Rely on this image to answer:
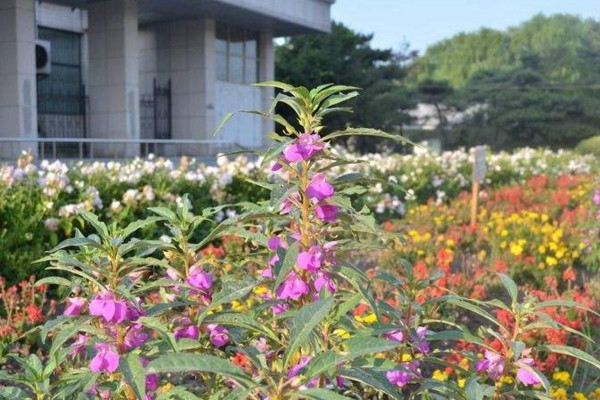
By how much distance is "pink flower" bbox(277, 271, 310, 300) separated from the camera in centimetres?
175

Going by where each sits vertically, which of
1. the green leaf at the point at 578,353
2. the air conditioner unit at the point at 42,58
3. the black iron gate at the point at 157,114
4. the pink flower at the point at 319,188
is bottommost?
the green leaf at the point at 578,353

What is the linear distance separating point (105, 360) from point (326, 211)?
2.02 feet

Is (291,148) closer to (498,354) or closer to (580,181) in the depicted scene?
(498,354)

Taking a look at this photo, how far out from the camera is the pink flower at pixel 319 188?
171 cm

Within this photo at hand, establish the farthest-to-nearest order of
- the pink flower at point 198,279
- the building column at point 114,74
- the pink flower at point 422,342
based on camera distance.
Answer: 1. the building column at point 114,74
2. the pink flower at point 422,342
3. the pink flower at point 198,279

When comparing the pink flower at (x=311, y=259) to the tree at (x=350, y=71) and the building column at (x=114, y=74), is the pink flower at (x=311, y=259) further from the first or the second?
the tree at (x=350, y=71)

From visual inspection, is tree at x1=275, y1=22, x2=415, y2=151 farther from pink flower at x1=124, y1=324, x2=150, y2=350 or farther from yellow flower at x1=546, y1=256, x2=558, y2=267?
pink flower at x1=124, y1=324, x2=150, y2=350

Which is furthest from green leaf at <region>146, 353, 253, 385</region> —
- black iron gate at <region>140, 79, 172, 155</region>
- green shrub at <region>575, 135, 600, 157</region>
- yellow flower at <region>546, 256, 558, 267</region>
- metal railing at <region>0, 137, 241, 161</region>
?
green shrub at <region>575, 135, 600, 157</region>

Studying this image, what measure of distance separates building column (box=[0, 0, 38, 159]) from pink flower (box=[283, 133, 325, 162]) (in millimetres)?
15309

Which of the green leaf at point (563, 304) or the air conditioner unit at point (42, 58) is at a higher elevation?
the air conditioner unit at point (42, 58)

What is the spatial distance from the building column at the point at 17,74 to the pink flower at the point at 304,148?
1531cm

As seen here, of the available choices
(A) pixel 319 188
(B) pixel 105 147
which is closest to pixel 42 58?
(B) pixel 105 147

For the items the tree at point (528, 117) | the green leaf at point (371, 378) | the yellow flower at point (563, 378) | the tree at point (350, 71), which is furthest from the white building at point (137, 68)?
the tree at point (528, 117)

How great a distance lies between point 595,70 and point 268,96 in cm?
3331
